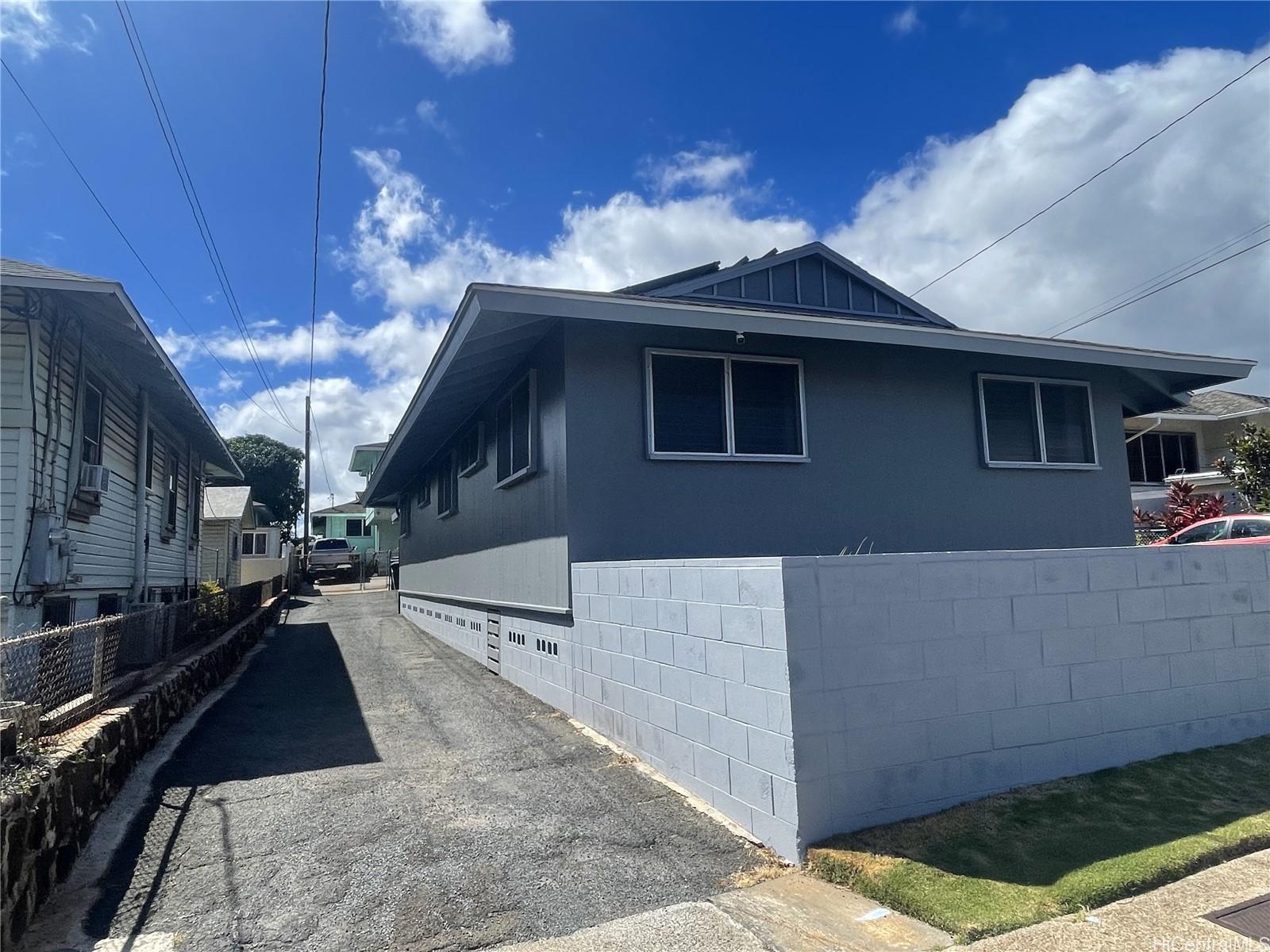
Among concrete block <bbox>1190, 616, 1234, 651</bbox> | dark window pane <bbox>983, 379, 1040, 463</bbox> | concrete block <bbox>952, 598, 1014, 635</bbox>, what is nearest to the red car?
dark window pane <bbox>983, 379, 1040, 463</bbox>

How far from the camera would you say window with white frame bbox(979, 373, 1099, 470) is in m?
8.76

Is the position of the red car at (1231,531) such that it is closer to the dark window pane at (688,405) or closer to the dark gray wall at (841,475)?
the dark gray wall at (841,475)

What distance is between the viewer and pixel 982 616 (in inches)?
177

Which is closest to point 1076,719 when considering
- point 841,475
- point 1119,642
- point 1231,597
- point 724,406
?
point 1119,642

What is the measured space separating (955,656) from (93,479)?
8.58 meters

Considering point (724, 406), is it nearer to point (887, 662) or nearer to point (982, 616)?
point (982, 616)

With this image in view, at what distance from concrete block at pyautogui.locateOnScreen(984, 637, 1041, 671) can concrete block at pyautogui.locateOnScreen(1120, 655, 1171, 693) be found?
790 mm

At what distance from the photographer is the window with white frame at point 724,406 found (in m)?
7.26

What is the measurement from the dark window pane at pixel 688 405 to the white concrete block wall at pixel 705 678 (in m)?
1.45

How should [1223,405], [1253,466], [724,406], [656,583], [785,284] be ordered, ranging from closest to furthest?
[656,583], [724,406], [785,284], [1253,466], [1223,405]

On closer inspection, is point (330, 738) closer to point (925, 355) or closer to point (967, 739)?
point (967, 739)

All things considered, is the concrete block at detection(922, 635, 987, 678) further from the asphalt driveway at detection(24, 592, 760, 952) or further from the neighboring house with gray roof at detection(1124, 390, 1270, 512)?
the neighboring house with gray roof at detection(1124, 390, 1270, 512)

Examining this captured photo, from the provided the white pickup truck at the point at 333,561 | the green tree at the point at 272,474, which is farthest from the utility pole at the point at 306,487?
the green tree at the point at 272,474

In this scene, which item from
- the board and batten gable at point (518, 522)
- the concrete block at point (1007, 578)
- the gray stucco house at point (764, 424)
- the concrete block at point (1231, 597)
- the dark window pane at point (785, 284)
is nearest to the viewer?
the concrete block at point (1007, 578)
